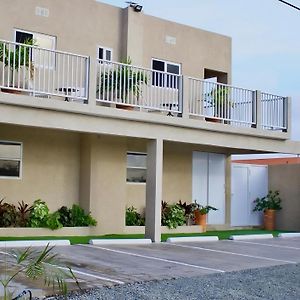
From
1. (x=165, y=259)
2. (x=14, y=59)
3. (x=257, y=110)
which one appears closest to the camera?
(x=165, y=259)

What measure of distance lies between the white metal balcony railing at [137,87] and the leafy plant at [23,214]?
3539 mm

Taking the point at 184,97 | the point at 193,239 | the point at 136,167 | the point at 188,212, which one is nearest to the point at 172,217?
the point at 188,212

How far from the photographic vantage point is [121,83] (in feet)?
48.5

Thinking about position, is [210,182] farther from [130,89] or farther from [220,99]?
[130,89]

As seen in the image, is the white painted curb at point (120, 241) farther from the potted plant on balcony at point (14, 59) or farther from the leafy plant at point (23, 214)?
the potted plant on balcony at point (14, 59)

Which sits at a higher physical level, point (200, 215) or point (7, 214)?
point (7, 214)

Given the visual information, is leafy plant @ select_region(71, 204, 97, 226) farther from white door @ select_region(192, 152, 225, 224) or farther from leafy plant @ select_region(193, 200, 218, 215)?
white door @ select_region(192, 152, 225, 224)

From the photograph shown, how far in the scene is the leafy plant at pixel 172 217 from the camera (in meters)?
17.9

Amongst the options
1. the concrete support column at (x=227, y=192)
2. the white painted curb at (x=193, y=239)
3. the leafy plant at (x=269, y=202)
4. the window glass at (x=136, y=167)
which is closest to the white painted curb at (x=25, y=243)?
the white painted curb at (x=193, y=239)

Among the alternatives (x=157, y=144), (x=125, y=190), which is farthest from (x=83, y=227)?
(x=157, y=144)

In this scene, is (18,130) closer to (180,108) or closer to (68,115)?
(68,115)

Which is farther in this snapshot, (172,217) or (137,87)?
(172,217)

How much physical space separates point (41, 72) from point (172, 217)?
6.09 meters

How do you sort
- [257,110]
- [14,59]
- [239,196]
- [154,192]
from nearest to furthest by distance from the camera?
[14,59], [154,192], [257,110], [239,196]
